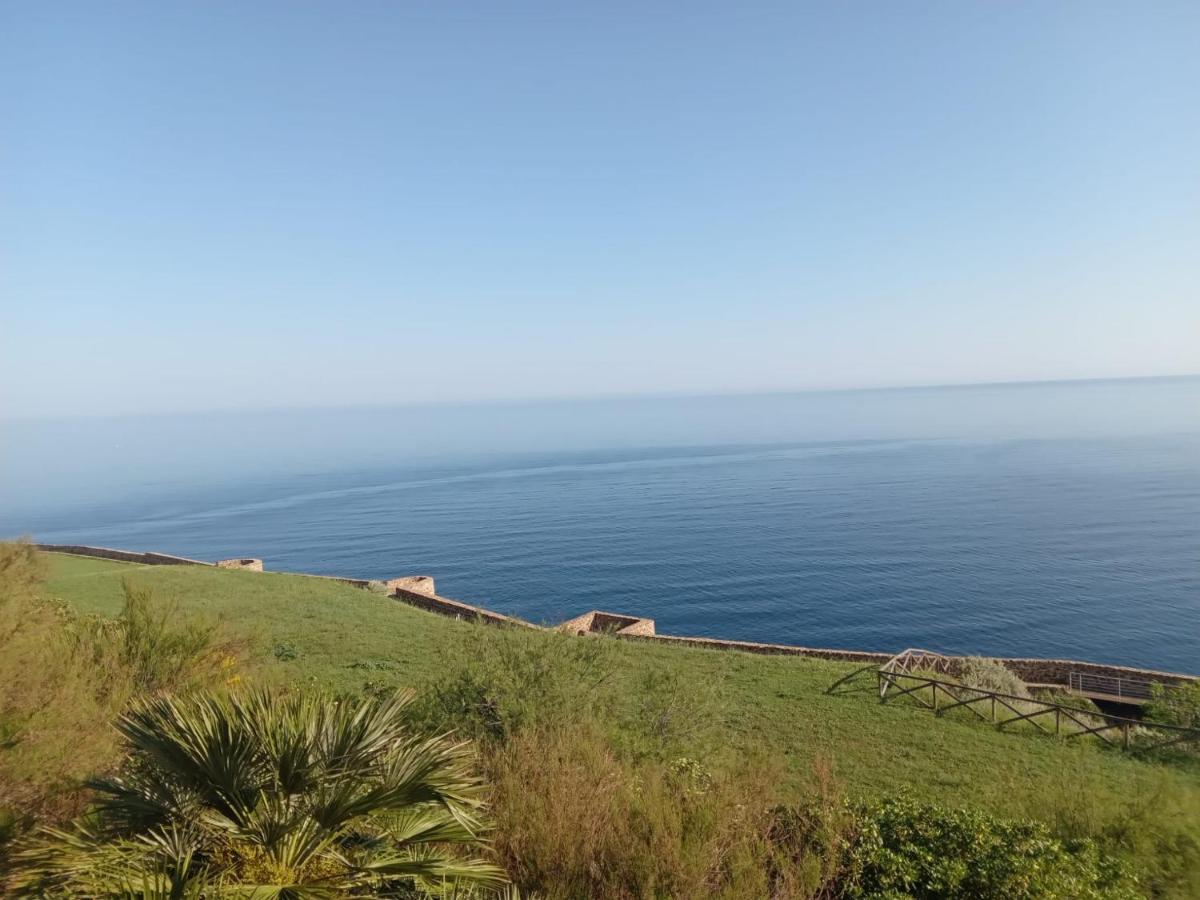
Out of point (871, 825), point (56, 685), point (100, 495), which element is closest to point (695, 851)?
point (871, 825)

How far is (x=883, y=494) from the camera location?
8412 centimetres

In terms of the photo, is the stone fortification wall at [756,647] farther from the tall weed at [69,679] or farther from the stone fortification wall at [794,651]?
the tall weed at [69,679]

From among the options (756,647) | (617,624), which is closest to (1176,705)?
(756,647)

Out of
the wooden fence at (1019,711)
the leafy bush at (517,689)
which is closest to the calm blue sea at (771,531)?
the wooden fence at (1019,711)

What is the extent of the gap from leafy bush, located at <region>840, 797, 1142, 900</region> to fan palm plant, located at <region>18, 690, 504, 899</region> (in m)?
5.50

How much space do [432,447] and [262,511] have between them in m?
94.7

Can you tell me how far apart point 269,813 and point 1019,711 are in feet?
71.0

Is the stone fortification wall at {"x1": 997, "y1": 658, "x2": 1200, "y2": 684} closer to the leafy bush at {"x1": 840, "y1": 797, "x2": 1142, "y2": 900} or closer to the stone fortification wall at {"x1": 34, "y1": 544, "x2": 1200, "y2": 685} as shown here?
the stone fortification wall at {"x1": 34, "y1": 544, "x2": 1200, "y2": 685}

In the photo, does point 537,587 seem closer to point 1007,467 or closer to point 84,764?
point 84,764

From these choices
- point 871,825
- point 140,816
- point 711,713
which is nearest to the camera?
point 140,816

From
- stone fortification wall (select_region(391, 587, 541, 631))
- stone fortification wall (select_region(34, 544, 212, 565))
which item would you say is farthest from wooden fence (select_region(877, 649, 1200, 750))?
stone fortification wall (select_region(34, 544, 212, 565))

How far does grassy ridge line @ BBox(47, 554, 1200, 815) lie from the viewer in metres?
14.1

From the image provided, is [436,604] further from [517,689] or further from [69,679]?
[69,679]

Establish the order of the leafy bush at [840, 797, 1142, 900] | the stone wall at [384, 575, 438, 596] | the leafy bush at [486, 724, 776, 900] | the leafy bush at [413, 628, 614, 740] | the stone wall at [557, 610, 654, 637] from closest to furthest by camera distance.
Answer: the leafy bush at [486, 724, 776, 900]
the leafy bush at [840, 797, 1142, 900]
the leafy bush at [413, 628, 614, 740]
the stone wall at [557, 610, 654, 637]
the stone wall at [384, 575, 438, 596]
